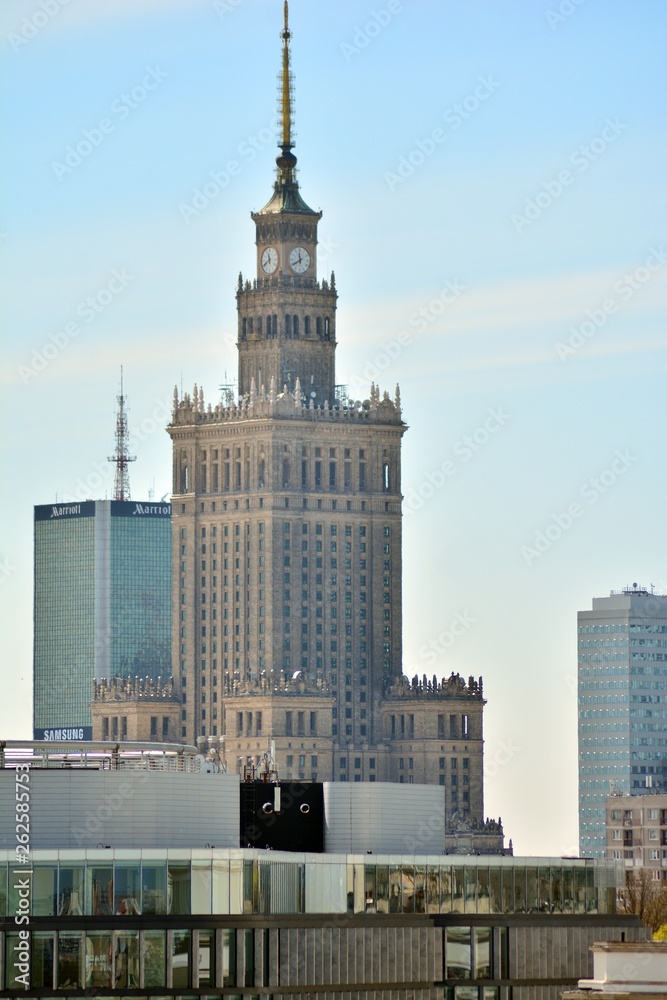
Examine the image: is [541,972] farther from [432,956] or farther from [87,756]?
[87,756]

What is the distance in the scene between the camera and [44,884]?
131 meters

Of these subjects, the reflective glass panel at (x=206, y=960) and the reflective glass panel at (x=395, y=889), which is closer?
the reflective glass panel at (x=206, y=960)

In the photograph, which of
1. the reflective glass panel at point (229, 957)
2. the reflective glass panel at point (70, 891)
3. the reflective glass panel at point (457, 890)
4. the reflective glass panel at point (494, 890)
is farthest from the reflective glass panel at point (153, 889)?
the reflective glass panel at point (494, 890)

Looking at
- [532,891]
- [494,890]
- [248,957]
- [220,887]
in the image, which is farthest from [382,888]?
[220,887]

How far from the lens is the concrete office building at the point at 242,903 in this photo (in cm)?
13200

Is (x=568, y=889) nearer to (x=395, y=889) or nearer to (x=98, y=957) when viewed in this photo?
(x=395, y=889)

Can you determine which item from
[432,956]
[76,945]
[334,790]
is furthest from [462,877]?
[76,945]

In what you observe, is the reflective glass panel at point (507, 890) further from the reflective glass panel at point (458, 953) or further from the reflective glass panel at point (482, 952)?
the reflective glass panel at point (458, 953)

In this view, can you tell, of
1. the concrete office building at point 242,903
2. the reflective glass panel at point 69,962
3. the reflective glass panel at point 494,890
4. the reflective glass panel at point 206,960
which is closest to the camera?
the reflective glass panel at point 69,962

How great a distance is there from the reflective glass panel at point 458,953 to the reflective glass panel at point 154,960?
21047mm

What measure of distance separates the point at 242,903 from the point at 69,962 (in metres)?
8.72

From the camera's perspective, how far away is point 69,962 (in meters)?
131
